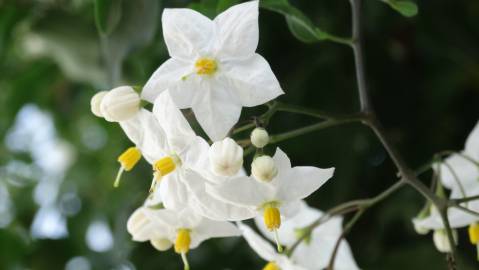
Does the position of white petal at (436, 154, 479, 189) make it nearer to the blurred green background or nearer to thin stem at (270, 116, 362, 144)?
thin stem at (270, 116, 362, 144)

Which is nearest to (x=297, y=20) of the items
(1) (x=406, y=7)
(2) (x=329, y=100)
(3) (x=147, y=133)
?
(1) (x=406, y=7)

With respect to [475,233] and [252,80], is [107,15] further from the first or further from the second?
[475,233]

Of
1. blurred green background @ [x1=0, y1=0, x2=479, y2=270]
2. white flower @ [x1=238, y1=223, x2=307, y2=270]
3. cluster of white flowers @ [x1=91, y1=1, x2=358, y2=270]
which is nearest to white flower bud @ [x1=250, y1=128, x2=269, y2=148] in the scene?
cluster of white flowers @ [x1=91, y1=1, x2=358, y2=270]

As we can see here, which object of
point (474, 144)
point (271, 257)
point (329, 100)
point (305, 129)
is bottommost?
point (329, 100)

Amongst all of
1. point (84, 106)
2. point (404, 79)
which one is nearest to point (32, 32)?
point (84, 106)

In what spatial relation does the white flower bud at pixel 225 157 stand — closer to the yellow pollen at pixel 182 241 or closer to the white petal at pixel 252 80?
the white petal at pixel 252 80

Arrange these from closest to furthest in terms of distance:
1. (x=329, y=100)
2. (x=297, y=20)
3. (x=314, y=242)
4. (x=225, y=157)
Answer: (x=225, y=157), (x=297, y=20), (x=314, y=242), (x=329, y=100)
